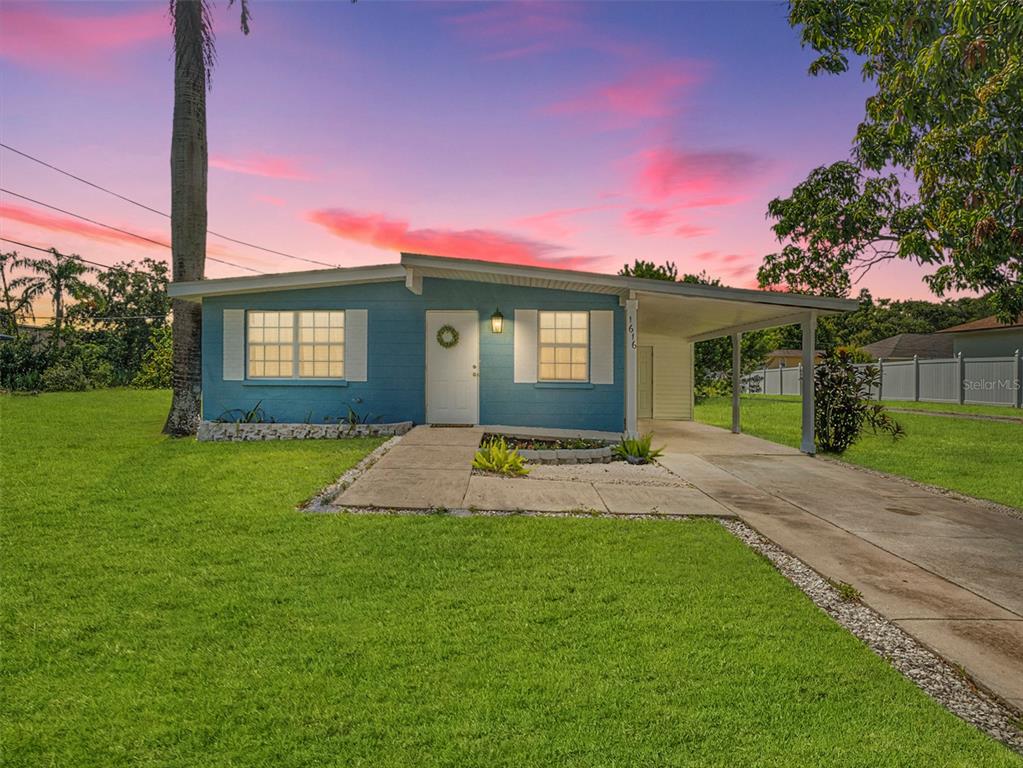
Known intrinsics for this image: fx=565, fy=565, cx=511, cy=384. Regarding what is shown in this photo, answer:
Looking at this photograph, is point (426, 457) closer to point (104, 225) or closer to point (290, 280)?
point (290, 280)

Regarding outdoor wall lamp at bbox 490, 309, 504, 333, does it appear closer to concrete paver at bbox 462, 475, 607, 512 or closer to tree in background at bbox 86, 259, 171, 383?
concrete paver at bbox 462, 475, 607, 512

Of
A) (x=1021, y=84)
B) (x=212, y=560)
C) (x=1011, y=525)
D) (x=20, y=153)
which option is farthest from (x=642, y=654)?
(x=20, y=153)

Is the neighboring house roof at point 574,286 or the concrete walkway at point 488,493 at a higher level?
the neighboring house roof at point 574,286

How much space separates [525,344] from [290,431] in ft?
14.7

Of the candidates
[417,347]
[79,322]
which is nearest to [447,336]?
[417,347]

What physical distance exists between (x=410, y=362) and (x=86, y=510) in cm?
583

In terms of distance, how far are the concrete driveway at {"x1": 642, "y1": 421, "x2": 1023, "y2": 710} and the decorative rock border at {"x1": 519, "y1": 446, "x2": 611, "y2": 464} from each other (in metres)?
1.02

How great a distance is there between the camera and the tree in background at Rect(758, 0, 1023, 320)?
17.9ft

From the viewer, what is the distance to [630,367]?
374 inches

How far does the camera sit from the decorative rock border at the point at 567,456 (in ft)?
28.6

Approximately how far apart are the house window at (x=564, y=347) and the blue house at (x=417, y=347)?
0.06 ft

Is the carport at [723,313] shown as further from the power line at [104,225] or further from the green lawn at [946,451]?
the power line at [104,225]

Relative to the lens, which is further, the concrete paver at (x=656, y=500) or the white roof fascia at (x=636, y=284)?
the white roof fascia at (x=636, y=284)

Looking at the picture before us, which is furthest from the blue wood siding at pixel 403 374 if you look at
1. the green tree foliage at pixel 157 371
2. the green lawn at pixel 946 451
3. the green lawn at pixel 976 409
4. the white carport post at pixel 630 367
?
the green tree foliage at pixel 157 371
